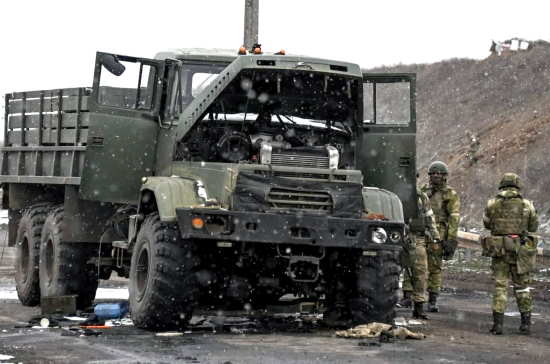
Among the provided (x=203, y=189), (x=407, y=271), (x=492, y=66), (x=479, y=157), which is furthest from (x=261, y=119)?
(x=492, y=66)

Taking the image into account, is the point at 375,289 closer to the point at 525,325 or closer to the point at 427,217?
the point at 525,325

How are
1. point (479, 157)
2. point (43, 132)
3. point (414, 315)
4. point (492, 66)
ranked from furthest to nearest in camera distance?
point (492, 66) → point (479, 157) → point (43, 132) → point (414, 315)

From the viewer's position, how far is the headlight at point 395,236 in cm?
1104

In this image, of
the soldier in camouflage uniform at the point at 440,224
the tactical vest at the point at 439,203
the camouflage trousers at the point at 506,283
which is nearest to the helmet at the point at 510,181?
the camouflage trousers at the point at 506,283

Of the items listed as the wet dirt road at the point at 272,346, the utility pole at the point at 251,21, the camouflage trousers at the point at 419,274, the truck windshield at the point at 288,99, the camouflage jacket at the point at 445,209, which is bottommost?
the wet dirt road at the point at 272,346

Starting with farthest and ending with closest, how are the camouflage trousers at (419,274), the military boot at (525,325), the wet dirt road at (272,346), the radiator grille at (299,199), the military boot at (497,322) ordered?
the camouflage trousers at (419,274)
the military boot at (525,325)
the military boot at (497,322)
the radiator grille at (299,199)
the wet dirt road at (272,346)

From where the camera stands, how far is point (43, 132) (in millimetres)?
14836

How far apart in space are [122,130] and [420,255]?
4.07 metres

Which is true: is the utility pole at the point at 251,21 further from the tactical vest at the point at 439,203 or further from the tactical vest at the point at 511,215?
the tactical vest at the point at 511,215

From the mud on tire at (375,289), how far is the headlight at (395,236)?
1.01 feet

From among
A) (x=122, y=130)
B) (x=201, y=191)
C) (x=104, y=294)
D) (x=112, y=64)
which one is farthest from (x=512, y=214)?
(x=104, y=294)

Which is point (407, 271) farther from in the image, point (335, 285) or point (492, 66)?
point (492, 66)

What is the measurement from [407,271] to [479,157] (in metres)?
31.1

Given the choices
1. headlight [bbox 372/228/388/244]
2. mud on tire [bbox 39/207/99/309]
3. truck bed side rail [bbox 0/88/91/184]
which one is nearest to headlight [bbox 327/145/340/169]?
headlight [bbox 372/228/388/244]
